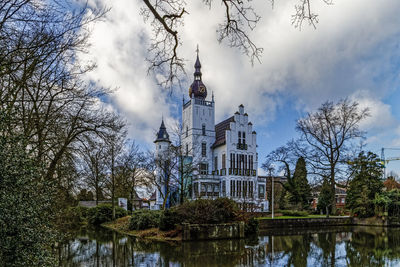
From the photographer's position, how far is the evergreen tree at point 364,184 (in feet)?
99.3

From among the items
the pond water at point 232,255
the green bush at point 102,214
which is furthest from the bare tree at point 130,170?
the pond water at point 232,255

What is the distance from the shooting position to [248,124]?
4328 centimetres

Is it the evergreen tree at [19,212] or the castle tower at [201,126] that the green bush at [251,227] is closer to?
the evergreen tree at [19,212]

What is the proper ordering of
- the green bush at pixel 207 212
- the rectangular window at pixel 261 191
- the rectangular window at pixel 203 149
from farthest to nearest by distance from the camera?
the rectangular window at pixel 203 149, the rectangular window at pixel 261 191, the green bush at pixel 207 212

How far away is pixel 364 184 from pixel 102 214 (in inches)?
1012

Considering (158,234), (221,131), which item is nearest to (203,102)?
(221,131)

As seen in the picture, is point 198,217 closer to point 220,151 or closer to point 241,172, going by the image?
point 241,172

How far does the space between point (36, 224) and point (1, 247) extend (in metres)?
0.88

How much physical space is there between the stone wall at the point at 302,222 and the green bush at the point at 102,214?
627 inches

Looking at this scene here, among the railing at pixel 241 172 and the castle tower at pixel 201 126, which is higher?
the castle tower at pixel 201 126

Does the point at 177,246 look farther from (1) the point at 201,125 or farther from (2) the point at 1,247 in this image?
(1) the point at 201,125

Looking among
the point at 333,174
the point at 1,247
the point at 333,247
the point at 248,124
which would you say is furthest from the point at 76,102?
the point at 248,124

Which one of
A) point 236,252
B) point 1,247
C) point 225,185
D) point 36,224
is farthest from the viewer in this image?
point 225,185

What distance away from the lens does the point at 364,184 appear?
3088cm
